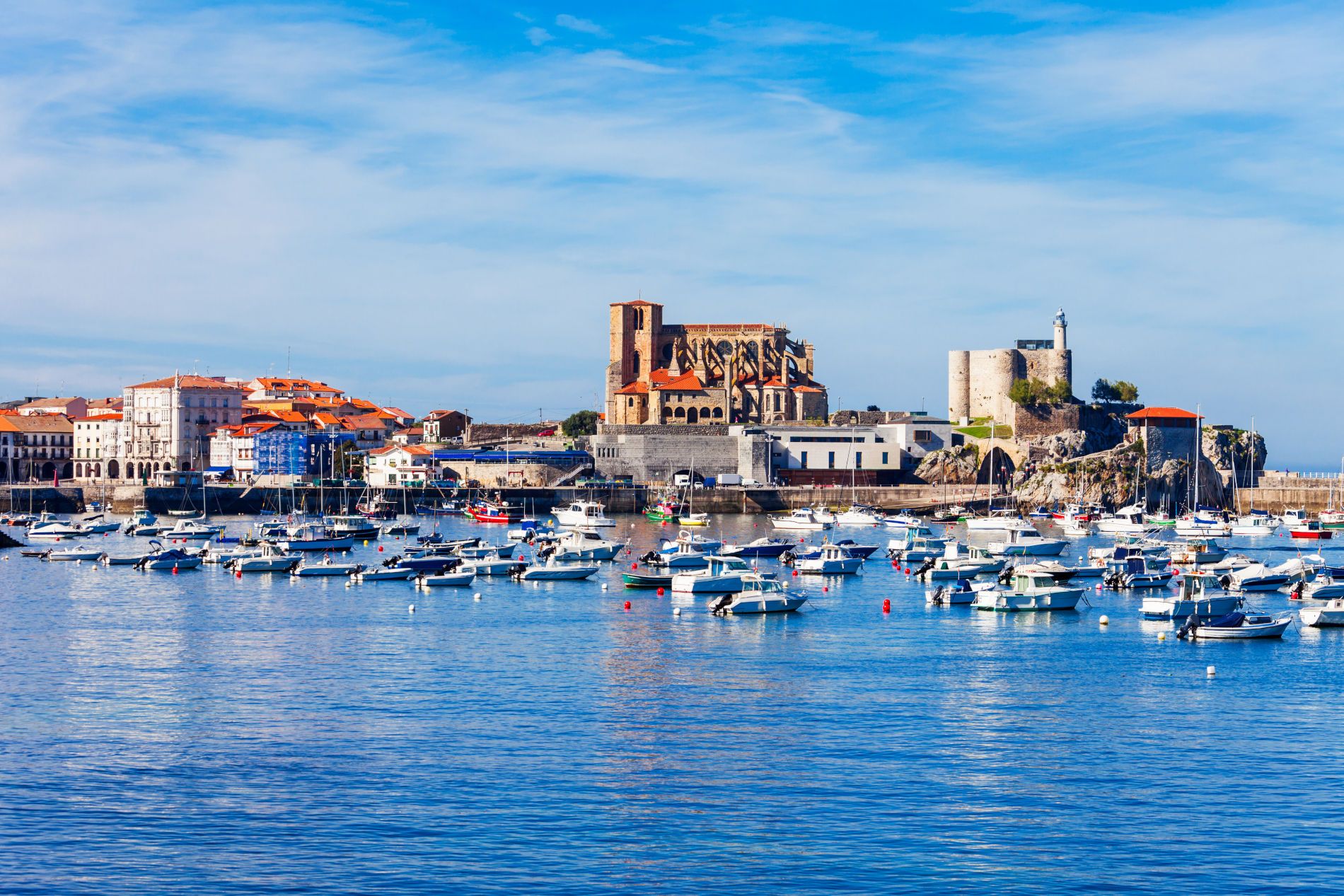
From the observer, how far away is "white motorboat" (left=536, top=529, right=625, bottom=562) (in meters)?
59.5

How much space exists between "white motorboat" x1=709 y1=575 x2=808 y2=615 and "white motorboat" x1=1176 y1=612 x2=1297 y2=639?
1107 centimetres

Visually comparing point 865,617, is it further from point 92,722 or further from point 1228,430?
point 1228,430

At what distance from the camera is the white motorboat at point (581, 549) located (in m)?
59.5

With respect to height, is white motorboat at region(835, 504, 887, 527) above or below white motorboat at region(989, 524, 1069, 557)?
above

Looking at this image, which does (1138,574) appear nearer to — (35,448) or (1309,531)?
(1309,531)

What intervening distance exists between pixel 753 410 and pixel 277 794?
3946 inches

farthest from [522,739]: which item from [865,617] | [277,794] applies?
[865,617]

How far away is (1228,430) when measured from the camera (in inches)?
4537

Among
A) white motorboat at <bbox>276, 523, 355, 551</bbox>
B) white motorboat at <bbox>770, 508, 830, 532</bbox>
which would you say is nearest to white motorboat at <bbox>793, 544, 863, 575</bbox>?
white motorboat at <bbox>276, 523, 355, 551</bbox>

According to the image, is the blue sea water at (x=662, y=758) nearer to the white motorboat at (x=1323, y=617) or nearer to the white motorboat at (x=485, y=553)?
the white motorboat at (x=1323, y=617)

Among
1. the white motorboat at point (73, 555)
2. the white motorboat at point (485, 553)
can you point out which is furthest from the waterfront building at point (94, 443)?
the white motorboat at point (485, 553)

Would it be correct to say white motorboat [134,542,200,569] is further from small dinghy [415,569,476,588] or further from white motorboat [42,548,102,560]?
small dinghy [415,569,476,588]

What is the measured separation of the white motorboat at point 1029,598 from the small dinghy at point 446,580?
18.0 metres

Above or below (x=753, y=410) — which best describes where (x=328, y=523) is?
below
